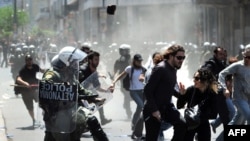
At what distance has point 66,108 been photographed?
8.20 metres

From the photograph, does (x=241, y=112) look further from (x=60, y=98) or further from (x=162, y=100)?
(x=60, y=98)

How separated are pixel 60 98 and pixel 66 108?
13 cm

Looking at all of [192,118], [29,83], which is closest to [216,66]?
[192,118]

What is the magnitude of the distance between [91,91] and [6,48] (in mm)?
40480

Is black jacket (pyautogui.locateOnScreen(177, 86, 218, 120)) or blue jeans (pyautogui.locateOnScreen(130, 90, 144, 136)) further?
blue jeans (pyautogui.locateOnScreen(130, 90, 144, 136))

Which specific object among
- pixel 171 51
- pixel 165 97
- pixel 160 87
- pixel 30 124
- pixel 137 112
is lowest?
pixel 30 124

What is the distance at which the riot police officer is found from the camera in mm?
8188

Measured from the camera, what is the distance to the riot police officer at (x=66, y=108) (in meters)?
8.19

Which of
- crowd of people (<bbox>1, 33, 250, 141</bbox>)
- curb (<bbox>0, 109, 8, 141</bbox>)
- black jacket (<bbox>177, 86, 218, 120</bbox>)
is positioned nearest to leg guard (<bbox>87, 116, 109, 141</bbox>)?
crowd of people (<bbox>1, 33, 250, 141</bbox>)

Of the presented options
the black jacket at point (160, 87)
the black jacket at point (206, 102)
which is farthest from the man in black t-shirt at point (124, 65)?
the black jacket at point (160, 87)

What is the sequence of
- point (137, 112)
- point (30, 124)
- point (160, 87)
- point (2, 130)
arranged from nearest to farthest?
point (160, 87)
point (137, 112)
point (2, 130)
point (30, 124)

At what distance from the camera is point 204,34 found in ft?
172

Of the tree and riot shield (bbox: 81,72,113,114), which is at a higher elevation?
riot shield (bbox: 81,72,113,114)

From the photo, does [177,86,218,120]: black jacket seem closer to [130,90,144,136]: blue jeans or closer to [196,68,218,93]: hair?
[196,68,218,93]: hair
